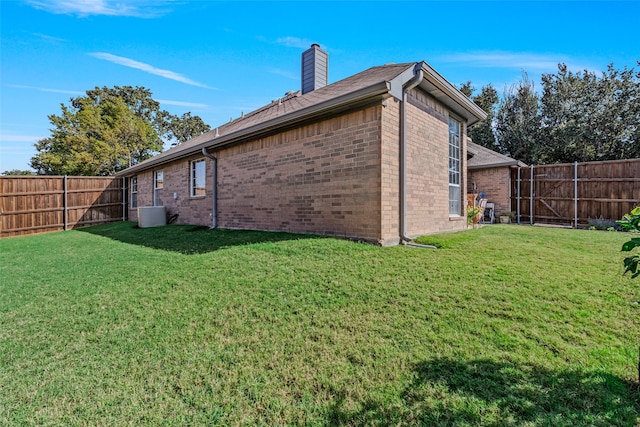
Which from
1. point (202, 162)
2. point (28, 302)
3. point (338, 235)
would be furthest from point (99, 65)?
point (338, 235)

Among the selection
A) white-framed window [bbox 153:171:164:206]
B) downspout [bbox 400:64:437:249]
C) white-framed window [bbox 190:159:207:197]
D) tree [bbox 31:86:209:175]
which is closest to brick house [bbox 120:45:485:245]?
downspout [bbox 400:64:437:249]

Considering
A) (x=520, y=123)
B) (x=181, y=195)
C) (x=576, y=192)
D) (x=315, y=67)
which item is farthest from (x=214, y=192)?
(x=520, y=123)

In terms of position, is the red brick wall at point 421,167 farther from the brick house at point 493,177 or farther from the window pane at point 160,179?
the window pane at point 160,179

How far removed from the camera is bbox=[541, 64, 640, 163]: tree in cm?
1845

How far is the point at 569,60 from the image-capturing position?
19641mm

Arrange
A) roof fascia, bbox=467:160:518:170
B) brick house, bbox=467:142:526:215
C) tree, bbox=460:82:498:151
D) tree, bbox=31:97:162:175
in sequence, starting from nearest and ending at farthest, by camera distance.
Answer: roof fascia, bbox=467:160:518:170 < brick house, bbox=467:142:526:215 < tree, bbox=460:82:498:151 < tree, bbox=31:97:162:175

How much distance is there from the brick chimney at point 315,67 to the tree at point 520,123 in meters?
16.3

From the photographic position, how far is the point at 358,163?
563cm

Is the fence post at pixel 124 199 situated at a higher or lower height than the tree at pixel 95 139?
lower

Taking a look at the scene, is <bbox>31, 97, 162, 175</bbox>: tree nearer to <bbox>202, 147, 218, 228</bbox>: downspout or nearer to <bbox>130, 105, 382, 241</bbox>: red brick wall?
<bbox>202, 147, 218, 228</bbox>: downspout

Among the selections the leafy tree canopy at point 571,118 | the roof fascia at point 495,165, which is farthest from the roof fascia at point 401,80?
the leafy tree canopy at point 571,118

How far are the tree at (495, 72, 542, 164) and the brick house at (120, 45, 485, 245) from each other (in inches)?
595

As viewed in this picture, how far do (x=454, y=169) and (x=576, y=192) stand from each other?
22.8ft

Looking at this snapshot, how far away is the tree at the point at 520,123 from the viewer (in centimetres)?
2036
